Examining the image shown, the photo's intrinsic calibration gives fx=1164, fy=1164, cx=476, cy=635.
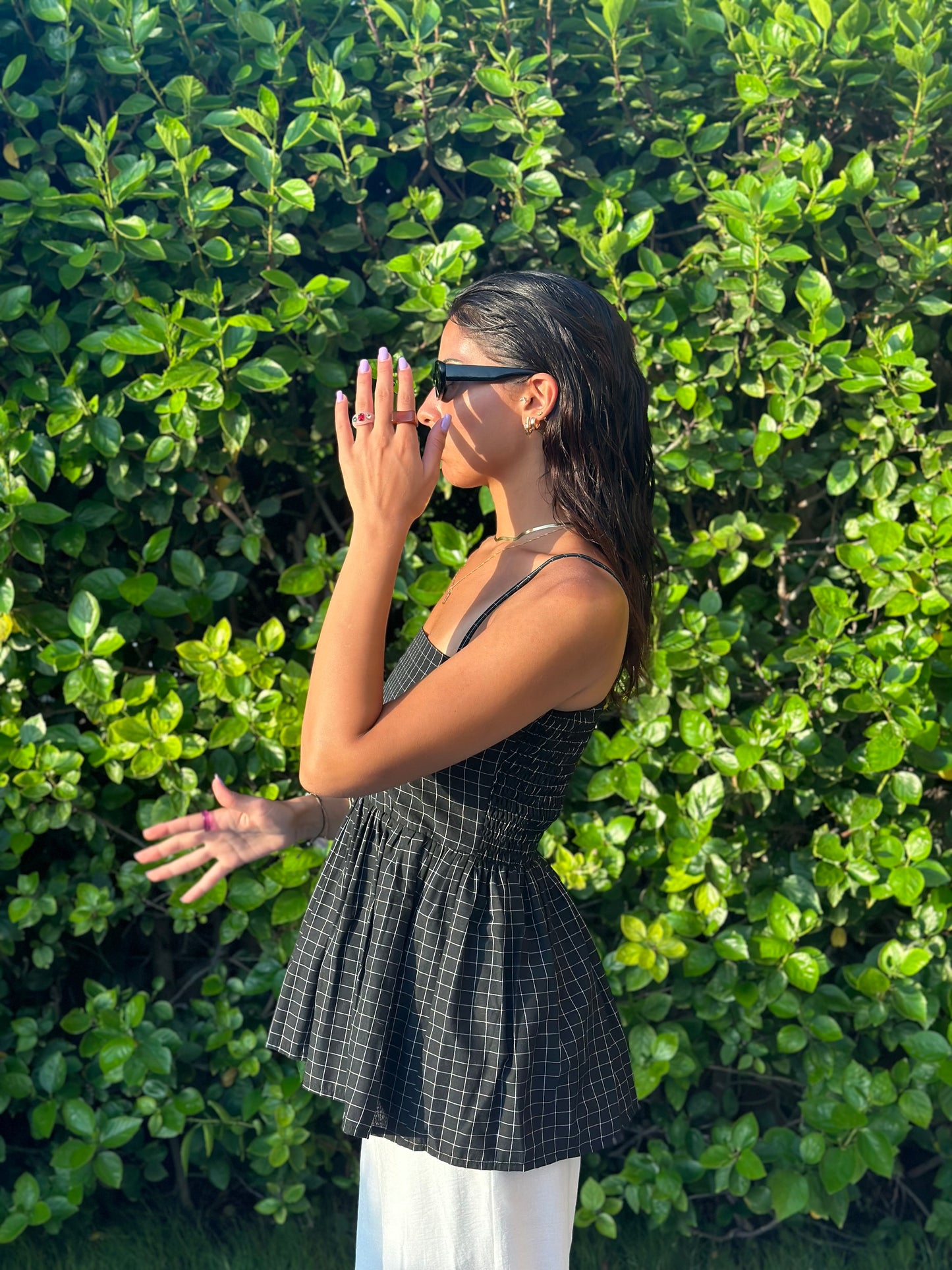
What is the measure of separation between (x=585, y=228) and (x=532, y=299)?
79 cm

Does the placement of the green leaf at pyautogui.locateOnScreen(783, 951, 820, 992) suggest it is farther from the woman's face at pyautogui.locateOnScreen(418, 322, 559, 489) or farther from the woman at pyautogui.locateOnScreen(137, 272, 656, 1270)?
the woman's face at pyautogui.locateOnScreen(418, 322, 559, 489)

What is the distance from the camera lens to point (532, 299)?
177 cm

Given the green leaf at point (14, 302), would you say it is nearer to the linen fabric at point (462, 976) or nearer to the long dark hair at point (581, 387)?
the long dark hair at point (581, 387)

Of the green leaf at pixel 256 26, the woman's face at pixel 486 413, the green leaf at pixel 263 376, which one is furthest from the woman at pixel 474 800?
the green leaf at pixel 256 26

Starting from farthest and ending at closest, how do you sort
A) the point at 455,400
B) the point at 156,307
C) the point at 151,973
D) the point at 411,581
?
the point at 151,973 < the point at 411,581 < the point at 156,307 < the point at 455,400

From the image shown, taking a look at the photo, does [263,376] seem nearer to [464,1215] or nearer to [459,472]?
[459,472]

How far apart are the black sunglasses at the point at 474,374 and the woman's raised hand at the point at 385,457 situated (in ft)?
0.38

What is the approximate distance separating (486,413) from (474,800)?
57 centimetres

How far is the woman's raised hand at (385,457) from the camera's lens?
1.58 m

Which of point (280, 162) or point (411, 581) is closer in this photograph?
point (280, 162)

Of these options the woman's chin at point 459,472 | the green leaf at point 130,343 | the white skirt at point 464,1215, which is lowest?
the white skirt at point 464,1215

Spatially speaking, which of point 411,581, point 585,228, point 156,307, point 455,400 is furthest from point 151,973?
point 585,228

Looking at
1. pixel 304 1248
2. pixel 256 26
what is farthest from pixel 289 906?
pixel 256 26

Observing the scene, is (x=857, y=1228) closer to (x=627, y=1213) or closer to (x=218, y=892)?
(x=627, y=1213)
